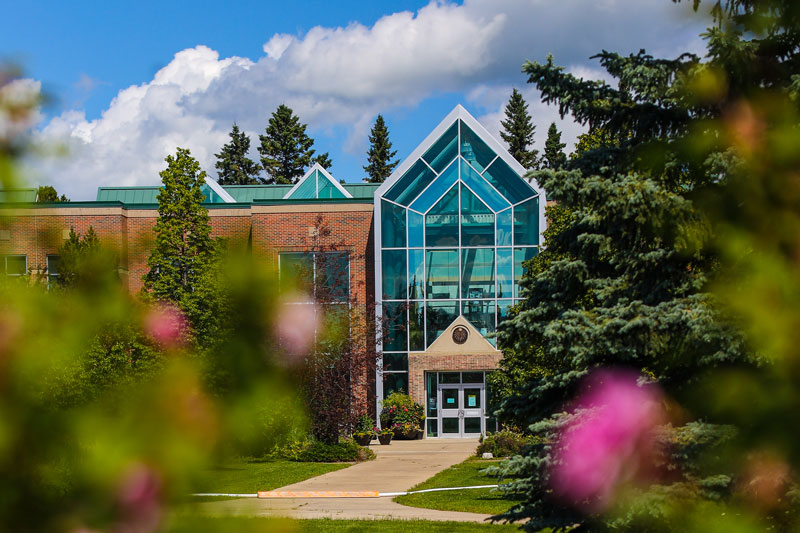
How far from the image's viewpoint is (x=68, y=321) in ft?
4.70

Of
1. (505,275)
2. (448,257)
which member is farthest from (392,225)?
(505,275)

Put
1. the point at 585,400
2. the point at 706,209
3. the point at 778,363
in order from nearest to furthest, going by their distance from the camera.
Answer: the point at 778,363, the point at 706,209, the point at 585,400

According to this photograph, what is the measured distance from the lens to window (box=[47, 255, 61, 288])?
4.70ft

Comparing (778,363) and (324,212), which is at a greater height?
(324,212)

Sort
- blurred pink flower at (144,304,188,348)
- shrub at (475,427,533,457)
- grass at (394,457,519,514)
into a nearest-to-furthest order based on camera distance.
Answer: blurred pink flower at (144,304,188,348), grass at (394,457,519,514), shrub at (475,427,533,457)

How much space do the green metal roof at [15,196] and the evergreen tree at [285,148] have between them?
250 ft

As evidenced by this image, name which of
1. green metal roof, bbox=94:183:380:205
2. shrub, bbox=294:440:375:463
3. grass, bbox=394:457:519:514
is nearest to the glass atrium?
shrub, bbox=294:440:375:463

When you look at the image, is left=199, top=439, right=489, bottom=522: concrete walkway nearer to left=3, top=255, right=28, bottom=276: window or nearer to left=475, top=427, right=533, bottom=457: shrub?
left=475, top=427, right=533, bottom=457: shrub

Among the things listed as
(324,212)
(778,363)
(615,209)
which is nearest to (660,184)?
(615,209)

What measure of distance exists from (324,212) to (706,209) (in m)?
30.8

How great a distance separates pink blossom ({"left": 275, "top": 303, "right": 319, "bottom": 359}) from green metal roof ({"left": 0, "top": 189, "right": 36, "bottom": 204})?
461 mm

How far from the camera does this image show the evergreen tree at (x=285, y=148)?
77125mm

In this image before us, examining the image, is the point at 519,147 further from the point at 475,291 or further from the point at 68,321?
the point at 68,321

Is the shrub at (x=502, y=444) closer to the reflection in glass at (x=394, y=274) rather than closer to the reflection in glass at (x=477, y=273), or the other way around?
the reflection in glass at (x=477, y=273)
